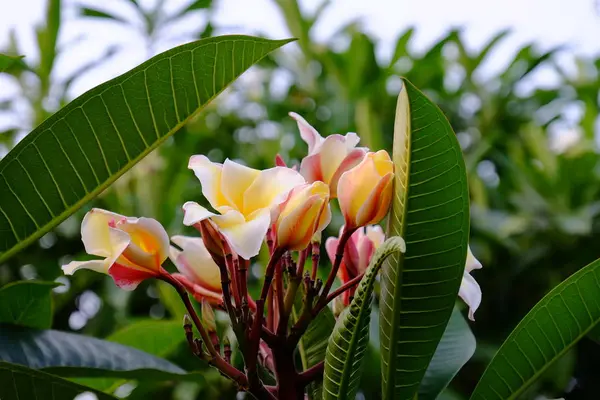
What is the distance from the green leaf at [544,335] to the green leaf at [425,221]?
0.08 m

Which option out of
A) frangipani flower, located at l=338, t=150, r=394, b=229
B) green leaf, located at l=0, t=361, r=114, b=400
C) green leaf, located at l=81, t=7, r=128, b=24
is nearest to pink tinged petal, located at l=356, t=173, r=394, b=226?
frangipani flower, located at l=338, t=150, r=394, b=229

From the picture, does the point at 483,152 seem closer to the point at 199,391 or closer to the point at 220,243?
the point at 199,391

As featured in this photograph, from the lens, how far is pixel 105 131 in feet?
1.94

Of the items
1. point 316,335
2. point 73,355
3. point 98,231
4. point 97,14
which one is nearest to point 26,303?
point 73,355

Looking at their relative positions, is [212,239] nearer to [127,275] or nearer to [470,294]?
[127,275]

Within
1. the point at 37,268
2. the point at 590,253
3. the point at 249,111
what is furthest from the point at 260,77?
the point at 590,253

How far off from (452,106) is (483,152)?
0.33m

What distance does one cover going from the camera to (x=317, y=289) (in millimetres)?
592

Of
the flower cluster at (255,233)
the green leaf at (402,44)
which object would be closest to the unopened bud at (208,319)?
the flower cluster at (255,233)

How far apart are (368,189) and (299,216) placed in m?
0.07

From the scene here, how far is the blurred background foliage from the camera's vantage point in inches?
65.1

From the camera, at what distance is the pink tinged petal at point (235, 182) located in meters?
0.59

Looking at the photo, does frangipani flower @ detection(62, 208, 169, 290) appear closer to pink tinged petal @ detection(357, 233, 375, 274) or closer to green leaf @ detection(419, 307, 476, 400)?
pink tinged petal @ detection(357, 233, 375, 274)

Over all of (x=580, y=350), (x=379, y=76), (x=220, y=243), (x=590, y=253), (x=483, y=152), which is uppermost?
(x=379, y=76)
